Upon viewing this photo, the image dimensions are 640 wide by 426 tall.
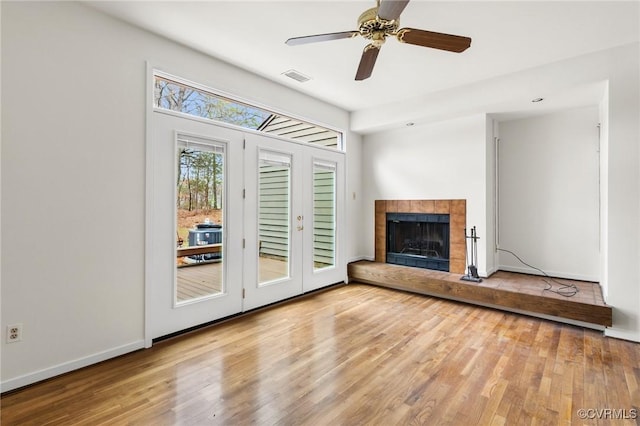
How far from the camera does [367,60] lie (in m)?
2.66

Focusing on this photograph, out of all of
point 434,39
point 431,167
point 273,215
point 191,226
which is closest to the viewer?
point 434,39

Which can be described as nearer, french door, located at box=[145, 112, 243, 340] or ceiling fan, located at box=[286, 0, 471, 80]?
ceiling fan, located at box=[286, 0, 471, 80]

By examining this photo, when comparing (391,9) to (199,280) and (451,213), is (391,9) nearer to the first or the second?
(199,280)

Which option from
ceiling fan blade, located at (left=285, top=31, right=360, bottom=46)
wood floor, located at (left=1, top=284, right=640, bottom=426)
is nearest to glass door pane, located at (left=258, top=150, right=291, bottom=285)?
wood floor, located at (left=1, top=284, right=640, bottom=426)

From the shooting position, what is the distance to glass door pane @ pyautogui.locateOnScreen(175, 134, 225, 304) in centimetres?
314

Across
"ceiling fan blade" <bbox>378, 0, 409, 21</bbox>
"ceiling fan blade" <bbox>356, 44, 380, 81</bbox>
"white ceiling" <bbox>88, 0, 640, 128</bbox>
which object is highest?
"white ceiling" <bbox>88, 0, 640, 128</bbox>

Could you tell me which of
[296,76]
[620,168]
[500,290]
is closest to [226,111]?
[296,76]

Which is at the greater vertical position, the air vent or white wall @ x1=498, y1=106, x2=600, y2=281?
the air vent

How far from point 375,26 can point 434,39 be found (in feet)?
1.53

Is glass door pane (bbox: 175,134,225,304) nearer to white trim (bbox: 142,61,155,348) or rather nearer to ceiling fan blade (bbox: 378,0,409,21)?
white trim (bbox: 142,61,155,348)

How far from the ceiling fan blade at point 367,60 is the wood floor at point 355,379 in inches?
102

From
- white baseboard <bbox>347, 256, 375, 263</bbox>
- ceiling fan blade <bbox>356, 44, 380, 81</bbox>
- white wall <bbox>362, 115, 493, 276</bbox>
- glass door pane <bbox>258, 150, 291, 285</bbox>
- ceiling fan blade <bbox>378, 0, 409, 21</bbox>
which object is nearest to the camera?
ceiling fan blade <bbox>378, 0, 409, 21</bbox>

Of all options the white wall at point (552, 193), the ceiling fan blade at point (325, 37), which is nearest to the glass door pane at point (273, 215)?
the ceiling fan blade at point (325, 37)

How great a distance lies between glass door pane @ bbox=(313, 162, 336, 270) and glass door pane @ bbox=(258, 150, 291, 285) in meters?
0.58
